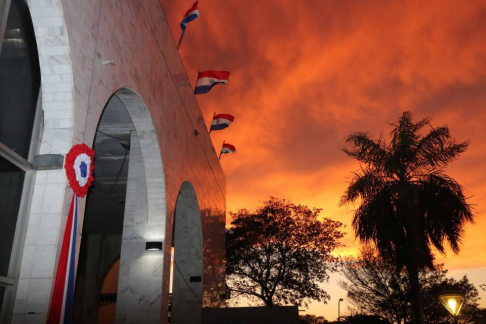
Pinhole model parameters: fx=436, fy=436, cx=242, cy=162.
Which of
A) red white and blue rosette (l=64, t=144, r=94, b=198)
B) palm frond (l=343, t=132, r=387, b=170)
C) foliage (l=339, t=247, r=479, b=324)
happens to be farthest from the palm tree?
foliage (l=339, t=247, r=479, b=324)

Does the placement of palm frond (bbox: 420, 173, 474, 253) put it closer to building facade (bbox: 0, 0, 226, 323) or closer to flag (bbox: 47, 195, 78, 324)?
building facade (bbox: 0, 0, 226, 323)

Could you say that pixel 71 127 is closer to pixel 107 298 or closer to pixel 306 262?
pixel 107 298

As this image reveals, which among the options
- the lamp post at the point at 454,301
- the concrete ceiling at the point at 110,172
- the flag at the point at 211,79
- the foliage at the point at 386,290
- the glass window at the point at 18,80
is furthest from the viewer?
the foliage at the point at 386,290

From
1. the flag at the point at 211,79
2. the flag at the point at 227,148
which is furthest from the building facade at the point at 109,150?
the flag at the point at 227,148

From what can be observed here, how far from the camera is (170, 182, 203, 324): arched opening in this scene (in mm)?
14727

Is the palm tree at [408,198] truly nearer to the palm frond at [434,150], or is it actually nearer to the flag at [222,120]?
the palm frond at [434,150]

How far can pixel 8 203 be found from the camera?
18.0 feet

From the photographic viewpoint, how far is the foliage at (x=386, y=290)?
27797 millimetres

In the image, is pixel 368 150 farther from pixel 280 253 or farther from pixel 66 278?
pixel 280 253

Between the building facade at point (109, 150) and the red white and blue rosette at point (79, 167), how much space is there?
11cm

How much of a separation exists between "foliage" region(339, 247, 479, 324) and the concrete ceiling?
15.6 meters

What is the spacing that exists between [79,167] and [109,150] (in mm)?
7568

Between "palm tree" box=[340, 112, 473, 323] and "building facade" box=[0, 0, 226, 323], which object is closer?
"building facade" box=[0, 0, 226, 323]

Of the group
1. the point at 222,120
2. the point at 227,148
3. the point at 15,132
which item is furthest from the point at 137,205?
the point at 227,148
